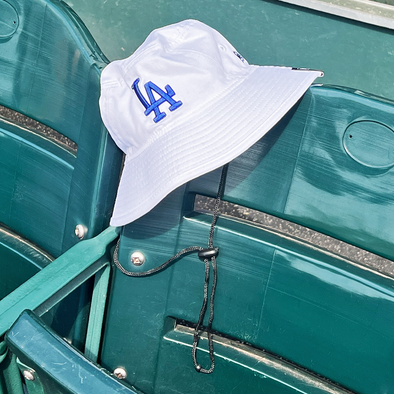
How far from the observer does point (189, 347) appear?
3.26ft

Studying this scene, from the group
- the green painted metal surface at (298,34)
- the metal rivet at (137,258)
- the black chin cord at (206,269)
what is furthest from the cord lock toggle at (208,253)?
the green painted metal surface at (298,34)

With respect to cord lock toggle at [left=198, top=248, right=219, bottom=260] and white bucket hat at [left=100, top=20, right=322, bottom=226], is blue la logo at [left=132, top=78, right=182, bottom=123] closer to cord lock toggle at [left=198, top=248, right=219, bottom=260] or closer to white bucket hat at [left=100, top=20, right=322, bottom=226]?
white bucket hat at [left=100, top=20, right=322, bottom=226]

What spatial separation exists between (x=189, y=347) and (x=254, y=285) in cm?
17

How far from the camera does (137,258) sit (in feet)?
3.16

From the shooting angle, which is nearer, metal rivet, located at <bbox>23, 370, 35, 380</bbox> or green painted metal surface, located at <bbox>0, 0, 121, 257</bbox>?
metal rivet, located at <bbox>23, 370, 35, 380</bbox>

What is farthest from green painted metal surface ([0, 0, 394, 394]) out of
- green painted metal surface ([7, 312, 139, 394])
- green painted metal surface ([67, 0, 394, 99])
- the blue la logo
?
green painted metal surface ([67, 0, 394, 99])

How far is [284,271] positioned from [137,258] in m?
0.25

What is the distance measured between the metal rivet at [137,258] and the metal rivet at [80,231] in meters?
0.12

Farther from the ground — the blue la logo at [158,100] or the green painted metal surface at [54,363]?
the blue la logo at [158,100]

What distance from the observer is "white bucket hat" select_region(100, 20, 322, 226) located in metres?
0.79

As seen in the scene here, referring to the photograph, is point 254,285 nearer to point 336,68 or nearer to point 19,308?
point 19,308

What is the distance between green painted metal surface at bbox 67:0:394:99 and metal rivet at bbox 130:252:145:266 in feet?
2.26

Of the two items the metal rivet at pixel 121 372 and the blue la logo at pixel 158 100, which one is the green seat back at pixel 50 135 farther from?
the metal rivet at pixel 121 372

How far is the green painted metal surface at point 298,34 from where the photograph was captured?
1351 mm
